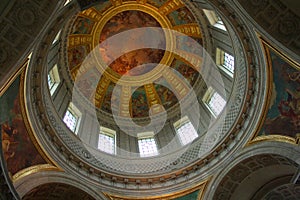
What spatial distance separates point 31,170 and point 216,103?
996 cm

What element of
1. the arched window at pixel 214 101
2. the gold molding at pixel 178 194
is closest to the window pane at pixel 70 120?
the gold molding at pixel 178 194

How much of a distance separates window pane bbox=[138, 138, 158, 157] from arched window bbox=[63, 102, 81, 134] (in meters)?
3.63

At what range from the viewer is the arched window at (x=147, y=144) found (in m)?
19.5

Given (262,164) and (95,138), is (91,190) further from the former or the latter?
(262,164)

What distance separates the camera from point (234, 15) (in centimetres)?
1317

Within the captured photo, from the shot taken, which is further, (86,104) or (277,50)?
(86,104)

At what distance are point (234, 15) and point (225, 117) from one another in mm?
5161

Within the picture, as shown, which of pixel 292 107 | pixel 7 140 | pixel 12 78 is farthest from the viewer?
pixel 292 107

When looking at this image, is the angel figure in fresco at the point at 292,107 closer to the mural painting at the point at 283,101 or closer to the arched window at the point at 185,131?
the mural painting at the point at 283,101

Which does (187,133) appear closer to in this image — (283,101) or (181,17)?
(283,101)

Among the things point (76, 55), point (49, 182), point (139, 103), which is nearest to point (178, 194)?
point (49, 182)

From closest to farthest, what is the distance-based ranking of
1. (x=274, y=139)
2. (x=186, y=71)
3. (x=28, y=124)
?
(x=28, y=124) < (x=274, y=139) < (x=186, y=71)

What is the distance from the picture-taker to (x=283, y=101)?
44.9 ft

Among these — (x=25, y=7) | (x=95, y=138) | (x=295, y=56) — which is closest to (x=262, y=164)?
(x=295, y=56)
